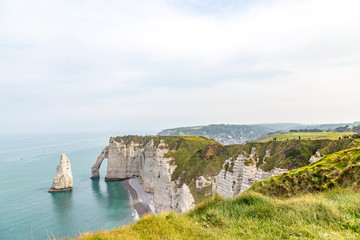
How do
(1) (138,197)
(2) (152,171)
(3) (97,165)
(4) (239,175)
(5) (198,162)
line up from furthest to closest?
(3) (97,165) → (2) (152,171) → (1) (138,197) → (5) (198,162) → (4) (239,175)

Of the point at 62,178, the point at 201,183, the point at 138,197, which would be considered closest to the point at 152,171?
the point at 138,197

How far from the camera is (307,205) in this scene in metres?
6.88

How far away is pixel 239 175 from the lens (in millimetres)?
27312

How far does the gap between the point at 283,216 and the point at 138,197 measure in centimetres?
5899

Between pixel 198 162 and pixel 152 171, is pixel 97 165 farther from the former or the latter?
pixel 198 162

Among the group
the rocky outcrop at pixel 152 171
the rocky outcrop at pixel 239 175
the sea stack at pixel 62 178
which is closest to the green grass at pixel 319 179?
the rocky outcrop at pixel 152 171

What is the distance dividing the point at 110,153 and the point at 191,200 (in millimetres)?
55943

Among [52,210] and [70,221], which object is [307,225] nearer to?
[70,221]

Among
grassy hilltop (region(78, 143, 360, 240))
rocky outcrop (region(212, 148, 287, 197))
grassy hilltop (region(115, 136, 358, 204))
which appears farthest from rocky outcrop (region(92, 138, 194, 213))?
rocky outcrop (region(212, 148, 287, 197))

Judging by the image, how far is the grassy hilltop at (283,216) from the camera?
5.70m

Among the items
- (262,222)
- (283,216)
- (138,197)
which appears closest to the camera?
(283,216)

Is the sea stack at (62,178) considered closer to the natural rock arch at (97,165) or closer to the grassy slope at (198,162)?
the natural rock arch at (97,165)

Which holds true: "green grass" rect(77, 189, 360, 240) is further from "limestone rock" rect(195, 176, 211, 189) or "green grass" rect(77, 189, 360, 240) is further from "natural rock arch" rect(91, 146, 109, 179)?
"natural rock arch" rect(91, 146, 109, 179)

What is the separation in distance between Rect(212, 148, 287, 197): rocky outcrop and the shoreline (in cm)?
2457
